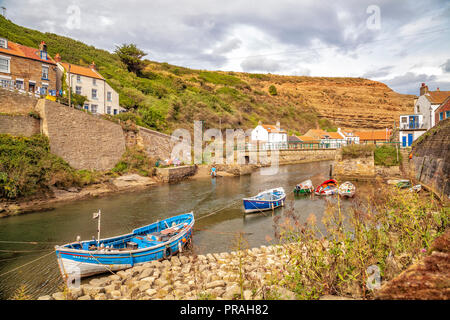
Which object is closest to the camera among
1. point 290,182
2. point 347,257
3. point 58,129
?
point 347,257

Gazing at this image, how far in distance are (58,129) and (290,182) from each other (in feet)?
77.1

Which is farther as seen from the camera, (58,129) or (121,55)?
(121,55)

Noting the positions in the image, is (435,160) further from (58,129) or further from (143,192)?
(58,129)

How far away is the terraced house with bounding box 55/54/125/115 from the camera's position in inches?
1168

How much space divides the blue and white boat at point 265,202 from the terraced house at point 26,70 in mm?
21104

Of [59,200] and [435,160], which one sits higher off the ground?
[435,160]

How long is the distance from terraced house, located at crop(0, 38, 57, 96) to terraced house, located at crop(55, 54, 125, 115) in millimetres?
1253

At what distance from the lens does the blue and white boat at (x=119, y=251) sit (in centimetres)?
937

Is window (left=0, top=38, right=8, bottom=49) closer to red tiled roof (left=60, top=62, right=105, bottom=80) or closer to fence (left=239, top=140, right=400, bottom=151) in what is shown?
red tiled roof (left=60, top=62, right=105, bottom=80)

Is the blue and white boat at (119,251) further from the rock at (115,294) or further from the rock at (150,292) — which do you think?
the rock at (150,292)

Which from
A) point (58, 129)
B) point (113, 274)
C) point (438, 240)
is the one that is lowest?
point (113, 274)
